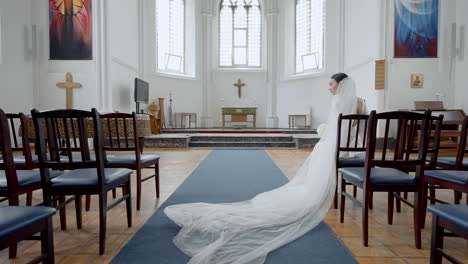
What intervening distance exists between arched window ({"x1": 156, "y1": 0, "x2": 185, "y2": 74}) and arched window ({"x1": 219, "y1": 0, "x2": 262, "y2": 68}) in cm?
163

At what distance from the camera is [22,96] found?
7203mm

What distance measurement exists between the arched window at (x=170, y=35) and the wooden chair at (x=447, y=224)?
10.8 meters

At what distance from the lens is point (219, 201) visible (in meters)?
2.98

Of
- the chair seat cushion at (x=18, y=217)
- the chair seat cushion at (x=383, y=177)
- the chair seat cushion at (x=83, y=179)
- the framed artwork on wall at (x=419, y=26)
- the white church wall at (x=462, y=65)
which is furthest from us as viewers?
the framed artwork on wall at (x=419, y=26)

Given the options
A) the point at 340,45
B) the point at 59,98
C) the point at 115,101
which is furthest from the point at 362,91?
the point at 59,98

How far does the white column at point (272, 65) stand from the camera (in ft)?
40.9

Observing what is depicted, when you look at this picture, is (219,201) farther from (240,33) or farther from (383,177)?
(240,33)

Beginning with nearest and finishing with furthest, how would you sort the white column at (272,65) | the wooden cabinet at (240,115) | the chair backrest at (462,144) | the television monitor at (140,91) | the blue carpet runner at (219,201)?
the blue carpet runner at (219,201), the chair backrest at (462,144), the television monitor at (140,91), the wooden cabinet at (240,115), the white column at (272,65)

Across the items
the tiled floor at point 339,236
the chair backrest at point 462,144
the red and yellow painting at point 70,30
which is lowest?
the tiled floor at point 339,236

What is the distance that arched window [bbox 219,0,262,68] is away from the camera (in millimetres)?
12930

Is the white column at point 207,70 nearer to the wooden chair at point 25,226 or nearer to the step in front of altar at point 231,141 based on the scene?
the step in front of altar at point 231,141

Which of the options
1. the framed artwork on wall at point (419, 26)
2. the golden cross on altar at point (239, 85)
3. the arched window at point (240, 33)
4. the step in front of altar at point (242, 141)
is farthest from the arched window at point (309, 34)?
the step in front of altar at point (242, 141)

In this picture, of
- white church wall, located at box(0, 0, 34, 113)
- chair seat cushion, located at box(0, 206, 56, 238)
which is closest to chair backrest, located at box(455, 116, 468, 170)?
chair seat cushion, located at box(0, 206, 56, 238)

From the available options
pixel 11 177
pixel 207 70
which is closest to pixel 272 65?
pixel 207 70
